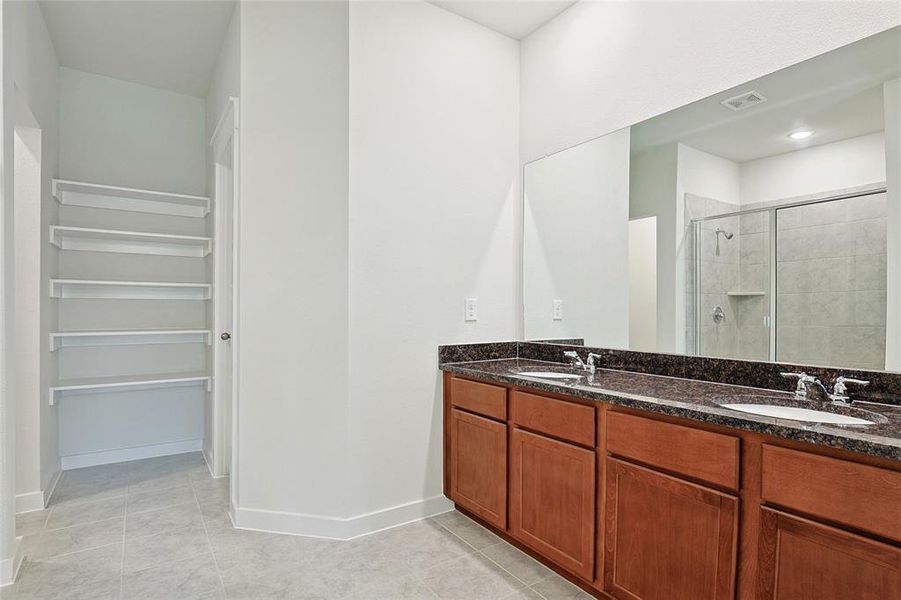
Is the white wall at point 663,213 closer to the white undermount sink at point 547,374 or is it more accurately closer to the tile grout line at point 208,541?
the white undermount sink at point 547,374

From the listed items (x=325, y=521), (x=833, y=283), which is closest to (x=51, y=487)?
(x=325, y=521)

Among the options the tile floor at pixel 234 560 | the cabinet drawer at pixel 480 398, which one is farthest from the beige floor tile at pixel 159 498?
the cabinet drawer at pixel 480 398

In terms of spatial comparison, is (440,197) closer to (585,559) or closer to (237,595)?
(585,559)

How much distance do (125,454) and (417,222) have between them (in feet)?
9.85

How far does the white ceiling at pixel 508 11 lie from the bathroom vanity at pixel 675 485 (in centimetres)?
197

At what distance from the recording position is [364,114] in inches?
98.3

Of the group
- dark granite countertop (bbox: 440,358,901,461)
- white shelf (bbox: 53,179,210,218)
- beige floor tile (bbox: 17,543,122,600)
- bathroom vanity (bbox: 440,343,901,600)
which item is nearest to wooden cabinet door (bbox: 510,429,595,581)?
bathroom vanity (bbox: 440,343,901,600)

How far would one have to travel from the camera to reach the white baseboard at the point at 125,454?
3.55m

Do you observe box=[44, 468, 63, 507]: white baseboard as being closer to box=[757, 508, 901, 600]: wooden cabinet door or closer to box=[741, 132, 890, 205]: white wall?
box=[757, 508, 901, 600]: wooden cabinet door

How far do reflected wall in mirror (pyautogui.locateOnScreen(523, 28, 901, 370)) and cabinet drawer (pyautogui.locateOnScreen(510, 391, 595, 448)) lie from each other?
0.63 metres

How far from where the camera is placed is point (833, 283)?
1.76 meters

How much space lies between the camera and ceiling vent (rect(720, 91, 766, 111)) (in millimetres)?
1959

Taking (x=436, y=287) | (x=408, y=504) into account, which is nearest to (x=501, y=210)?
(x=436, y=287)

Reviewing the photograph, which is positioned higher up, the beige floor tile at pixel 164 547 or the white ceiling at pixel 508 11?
the white ceiling at pixel 508 11
